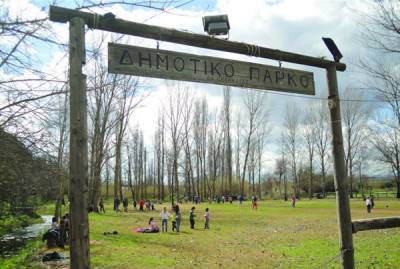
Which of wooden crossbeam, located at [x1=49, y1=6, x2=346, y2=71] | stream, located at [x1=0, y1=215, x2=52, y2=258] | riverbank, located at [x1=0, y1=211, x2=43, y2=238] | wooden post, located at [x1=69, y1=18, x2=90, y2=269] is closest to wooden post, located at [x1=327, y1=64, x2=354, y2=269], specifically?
wooden crossbeam, located at [x1=49, y1=6, x2=346, y2=71]

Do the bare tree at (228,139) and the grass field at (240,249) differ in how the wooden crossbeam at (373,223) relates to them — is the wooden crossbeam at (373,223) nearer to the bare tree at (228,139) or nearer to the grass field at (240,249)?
the grass field at (240,249)

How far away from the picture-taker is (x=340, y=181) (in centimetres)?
729

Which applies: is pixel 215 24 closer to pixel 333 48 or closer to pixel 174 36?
pixel 174 36

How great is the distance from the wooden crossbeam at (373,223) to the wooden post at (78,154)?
4.68 m

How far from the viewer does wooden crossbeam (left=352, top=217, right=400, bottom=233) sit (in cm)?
736

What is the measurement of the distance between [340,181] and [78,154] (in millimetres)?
4499

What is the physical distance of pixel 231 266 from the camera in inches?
528

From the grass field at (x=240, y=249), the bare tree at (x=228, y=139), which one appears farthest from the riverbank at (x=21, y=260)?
the bare tree at (x=228, y=139)

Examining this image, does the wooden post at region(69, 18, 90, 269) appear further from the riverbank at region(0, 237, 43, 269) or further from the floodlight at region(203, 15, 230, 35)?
the riverbank at region(0, 237, 43, 269)

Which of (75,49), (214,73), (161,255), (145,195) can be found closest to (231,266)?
(161,255)

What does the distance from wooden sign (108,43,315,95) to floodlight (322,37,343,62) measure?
0.71 m

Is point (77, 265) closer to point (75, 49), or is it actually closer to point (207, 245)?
point (75, 49)

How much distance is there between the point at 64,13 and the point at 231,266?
33.9 feet

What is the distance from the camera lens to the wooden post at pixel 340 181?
7.06 m
